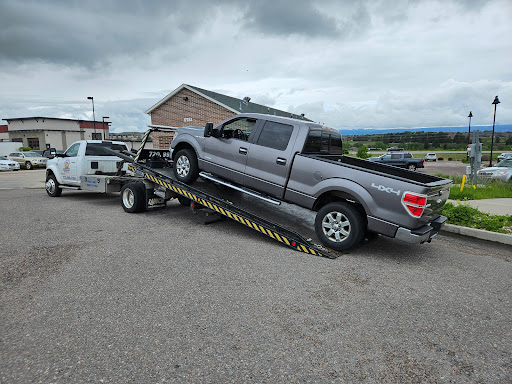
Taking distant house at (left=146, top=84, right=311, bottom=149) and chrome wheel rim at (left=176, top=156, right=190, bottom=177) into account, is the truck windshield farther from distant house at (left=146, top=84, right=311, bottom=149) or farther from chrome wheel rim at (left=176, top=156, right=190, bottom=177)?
distant house at (left=146, top=84, right=311, bottom=149)

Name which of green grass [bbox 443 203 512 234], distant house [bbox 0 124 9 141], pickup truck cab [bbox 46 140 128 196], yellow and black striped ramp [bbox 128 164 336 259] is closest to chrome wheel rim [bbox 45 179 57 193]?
pickup truck cab [bbox 46 140 128 196]

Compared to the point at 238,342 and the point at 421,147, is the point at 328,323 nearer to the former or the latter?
the point at 238,342

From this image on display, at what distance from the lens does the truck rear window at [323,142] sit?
19.8 feet

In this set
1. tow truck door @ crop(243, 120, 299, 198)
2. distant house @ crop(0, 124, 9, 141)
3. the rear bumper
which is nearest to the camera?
the rear bumper

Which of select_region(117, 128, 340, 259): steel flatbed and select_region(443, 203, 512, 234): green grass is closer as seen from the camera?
select_region(117, 128, 340, 259): steel flatbed

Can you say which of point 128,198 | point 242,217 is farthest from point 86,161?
point 242,217


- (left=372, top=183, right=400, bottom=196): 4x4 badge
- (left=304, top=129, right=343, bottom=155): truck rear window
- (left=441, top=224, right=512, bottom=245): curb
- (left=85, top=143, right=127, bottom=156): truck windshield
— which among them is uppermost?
(left=304, top=129, right=343, bottom=155): truck rear window

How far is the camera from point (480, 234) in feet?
22.2

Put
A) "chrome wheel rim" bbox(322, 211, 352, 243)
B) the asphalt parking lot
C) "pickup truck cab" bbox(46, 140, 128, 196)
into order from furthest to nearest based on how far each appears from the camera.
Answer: "pickup truck cab" bbox(46, 140, 128, 196) → "chrome wheel rim" bbox(322, 211, 352, 243) → the asphalt parking lot

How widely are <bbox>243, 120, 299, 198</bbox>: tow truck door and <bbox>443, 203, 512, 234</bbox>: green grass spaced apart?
4101mm

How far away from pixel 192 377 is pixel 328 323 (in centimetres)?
146

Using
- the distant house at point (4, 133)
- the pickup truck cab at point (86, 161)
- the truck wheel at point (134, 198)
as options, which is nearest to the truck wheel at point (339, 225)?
the truck wheel at point (134, 198)

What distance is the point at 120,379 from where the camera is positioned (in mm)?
2551

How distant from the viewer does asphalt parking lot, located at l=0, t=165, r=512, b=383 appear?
2.72m
